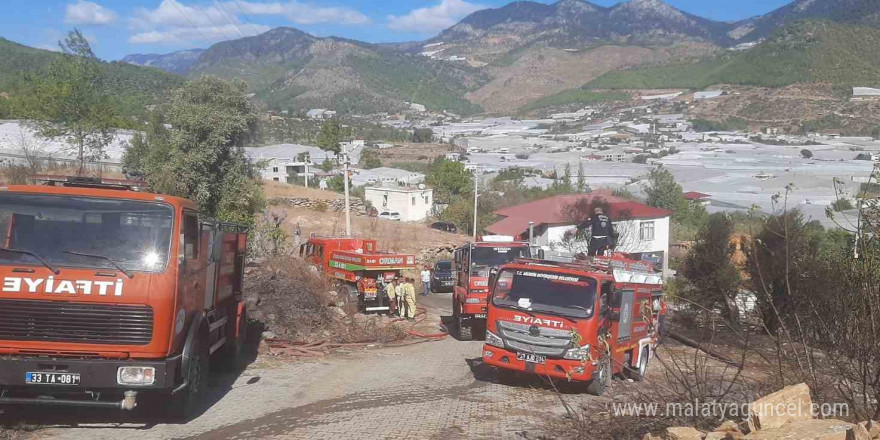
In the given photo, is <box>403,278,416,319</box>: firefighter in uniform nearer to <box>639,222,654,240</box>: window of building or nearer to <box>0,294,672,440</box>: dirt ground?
<box>0,294,672,440</box>: dirt ground

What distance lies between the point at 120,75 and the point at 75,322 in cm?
11714

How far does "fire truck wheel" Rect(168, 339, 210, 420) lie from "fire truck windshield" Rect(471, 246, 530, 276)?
10.8 metres

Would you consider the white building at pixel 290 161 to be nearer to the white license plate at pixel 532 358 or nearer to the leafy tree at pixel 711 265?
the leafy tree at pixel 711 265

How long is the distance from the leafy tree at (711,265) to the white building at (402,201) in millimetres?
38844

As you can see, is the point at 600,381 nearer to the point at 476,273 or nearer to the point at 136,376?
the point at 136,376

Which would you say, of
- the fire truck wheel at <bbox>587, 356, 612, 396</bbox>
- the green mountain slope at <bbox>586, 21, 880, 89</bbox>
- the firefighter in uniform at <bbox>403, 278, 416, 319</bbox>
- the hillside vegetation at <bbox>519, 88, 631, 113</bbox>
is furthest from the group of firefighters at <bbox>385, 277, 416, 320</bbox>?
the hillside vegetation at <bbox>519, 88, 631, 113</bbox>

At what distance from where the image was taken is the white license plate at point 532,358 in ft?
37.8

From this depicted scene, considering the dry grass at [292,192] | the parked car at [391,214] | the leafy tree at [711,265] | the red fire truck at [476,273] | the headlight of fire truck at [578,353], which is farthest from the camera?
the parked car at [391,214]

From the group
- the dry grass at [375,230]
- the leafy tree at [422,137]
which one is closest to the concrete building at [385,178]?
the dry grass at [375,230]

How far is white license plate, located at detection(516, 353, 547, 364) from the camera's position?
37.8ft

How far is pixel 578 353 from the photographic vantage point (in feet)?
37.2

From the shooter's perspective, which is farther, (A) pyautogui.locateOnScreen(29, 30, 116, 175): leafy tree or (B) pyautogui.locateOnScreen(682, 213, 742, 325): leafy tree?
(A) pyautogui.locateOnScreen(29, 30, 116, 175): leafy tree

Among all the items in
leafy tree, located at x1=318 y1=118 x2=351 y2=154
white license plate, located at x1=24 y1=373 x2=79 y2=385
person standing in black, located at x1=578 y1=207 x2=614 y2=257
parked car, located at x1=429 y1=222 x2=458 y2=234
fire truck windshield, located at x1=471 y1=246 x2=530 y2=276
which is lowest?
parked car, located at x1=429 y1=222 x2=458 y2=234

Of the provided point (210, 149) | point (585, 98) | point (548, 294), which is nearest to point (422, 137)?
point (585, 98)
